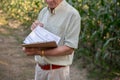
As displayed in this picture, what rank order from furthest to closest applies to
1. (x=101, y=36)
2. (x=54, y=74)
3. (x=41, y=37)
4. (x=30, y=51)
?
(x=101, y=36)
(x=54, y=74)
(x=41, y=37)
(x=30, y=51)

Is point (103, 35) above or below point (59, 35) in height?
below

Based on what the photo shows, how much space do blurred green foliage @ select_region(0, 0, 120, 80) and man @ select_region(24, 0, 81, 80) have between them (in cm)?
248

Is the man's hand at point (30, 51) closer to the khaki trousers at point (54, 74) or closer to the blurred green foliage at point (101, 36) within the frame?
the khaki trousers at point (54, 74)

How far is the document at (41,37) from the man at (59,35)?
0.05 metres

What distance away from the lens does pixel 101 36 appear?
16.4 ft

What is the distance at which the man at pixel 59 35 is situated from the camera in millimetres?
2049

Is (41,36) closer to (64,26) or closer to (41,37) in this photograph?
(41,37)

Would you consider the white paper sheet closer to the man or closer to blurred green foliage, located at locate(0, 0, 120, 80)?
the man

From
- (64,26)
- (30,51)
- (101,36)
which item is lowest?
(101,36)

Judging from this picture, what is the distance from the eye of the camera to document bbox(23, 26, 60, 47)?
6.73 feet

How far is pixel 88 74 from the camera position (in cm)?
A: 493

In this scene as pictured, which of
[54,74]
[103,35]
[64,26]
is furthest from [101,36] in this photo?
[64,26]


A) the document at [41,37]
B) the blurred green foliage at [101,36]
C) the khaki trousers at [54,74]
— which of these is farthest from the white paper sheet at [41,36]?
the blurred green foliage at [101,36]

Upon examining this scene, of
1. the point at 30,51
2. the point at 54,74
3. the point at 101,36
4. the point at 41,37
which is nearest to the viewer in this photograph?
the point at 30,51
